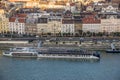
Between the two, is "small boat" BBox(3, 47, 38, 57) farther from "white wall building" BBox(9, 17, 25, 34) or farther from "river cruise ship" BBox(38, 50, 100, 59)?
"white wall building" BBox(9, 17, 25, 34)

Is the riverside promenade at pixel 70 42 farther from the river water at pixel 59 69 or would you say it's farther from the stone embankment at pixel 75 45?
the river water at pixel 59 69

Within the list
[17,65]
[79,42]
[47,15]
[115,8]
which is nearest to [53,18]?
[47,15]

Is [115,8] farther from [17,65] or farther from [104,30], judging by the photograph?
[17,65]

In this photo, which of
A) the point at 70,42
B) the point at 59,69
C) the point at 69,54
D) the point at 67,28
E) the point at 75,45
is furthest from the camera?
the point at 67,28

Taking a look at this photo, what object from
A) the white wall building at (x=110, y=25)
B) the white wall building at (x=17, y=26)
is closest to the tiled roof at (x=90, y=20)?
the white wall building at (x=110, y=25)

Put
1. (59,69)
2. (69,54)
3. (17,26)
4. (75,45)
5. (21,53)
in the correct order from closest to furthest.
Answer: (59,69)
(69,54)
(21,53)
(75,45)
(17,26)

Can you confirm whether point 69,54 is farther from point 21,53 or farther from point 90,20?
point 90,20

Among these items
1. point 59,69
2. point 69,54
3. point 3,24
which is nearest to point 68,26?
point 3,24

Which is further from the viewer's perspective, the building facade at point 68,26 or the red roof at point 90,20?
the red roof at point 90,20

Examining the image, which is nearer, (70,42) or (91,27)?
(70,42)

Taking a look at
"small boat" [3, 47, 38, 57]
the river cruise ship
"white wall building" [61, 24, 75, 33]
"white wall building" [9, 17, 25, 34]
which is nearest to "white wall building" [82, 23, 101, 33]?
"white wall building" [61, 24, 75, 33]
